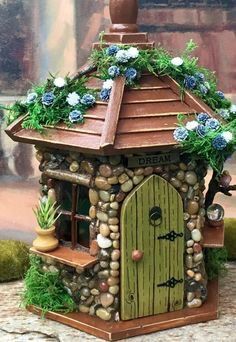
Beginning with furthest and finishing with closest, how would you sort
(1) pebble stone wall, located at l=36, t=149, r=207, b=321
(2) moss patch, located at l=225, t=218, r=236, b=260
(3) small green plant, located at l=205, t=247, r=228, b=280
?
(2) moss patch, located at l=225, t=218, r=236, b=260, (3) small green plant, located at l=205, t=247, r=228, b=280, (1) pebble stone wall, located at l=36, t=149, r=207, b=321

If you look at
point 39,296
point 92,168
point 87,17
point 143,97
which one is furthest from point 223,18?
point 39,296

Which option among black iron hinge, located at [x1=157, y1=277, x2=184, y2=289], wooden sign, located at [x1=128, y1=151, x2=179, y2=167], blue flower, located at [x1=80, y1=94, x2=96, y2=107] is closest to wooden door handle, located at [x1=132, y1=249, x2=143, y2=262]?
black iron hinge, located at [x1=157, y1=277, x2=184, y2=289]

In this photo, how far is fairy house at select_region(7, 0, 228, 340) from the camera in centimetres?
391

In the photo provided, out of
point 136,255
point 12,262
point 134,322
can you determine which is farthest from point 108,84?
point 12,262

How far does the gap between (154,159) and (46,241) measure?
77cm

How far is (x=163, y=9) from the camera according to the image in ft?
18.0

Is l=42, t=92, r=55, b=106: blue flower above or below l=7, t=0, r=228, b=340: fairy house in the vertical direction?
above

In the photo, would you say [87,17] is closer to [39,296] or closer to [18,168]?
[18,168]

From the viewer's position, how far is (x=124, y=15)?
4.19m

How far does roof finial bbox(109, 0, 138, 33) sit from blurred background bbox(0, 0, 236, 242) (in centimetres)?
130

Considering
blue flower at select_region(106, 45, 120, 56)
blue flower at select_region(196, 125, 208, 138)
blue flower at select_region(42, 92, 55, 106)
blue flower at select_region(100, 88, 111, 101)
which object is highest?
blue flower at select_region(106, 45, 120, 56)

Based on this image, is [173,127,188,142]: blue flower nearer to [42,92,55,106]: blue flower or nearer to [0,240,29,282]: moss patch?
[42,92,55,106]: blue flower

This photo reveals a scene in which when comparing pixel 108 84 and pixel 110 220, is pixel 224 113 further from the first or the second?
pixel 110 220

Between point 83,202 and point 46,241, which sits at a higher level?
point 83,202
